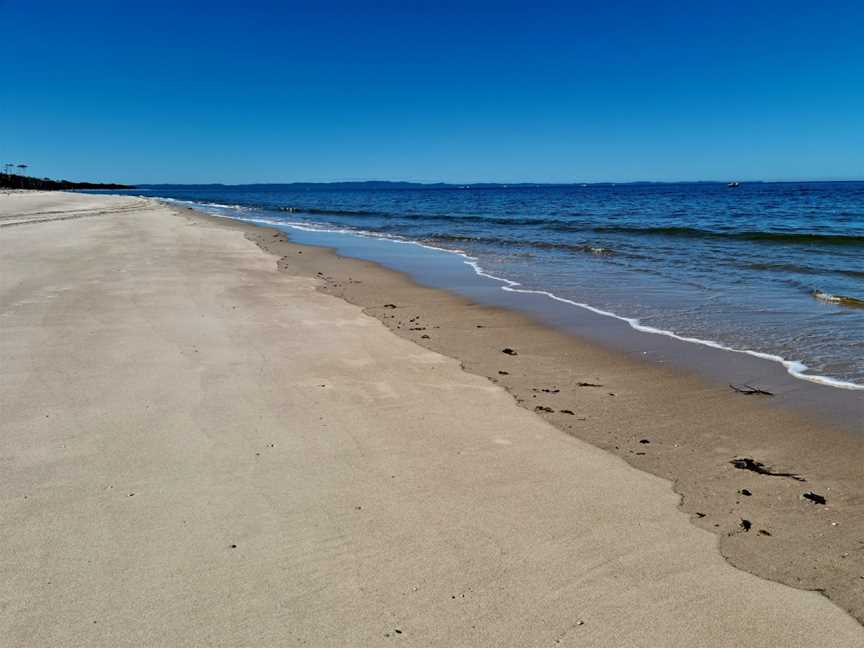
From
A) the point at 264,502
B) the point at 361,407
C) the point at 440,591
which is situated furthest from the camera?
the point at 361,407

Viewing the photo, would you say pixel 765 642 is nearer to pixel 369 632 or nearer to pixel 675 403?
pixel 369 632

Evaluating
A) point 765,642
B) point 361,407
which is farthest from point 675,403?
point 765,642

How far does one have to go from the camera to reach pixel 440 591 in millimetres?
2799

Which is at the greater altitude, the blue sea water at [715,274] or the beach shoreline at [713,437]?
the beach shoreline at [713,437]

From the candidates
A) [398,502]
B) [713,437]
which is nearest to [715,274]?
[713,437]

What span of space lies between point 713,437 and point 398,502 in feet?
8.37

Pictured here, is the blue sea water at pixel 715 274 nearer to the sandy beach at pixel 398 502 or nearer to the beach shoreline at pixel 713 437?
the beach shoreline at pixel 713 437

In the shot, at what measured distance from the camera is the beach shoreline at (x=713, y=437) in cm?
321

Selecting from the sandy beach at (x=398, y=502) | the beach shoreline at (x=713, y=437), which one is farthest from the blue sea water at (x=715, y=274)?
the sandy beach at (x=398, y=502)

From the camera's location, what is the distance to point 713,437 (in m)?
4.73

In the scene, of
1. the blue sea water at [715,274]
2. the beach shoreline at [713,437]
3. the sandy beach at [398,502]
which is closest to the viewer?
the sandy beach at [398,502]

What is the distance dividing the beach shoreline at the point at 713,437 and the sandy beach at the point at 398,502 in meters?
0.02

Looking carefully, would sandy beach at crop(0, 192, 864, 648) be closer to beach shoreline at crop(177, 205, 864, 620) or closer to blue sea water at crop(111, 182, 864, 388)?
beach shoreline at crop(177, 205, 864, 620)

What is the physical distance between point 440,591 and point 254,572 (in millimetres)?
844
